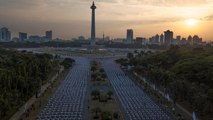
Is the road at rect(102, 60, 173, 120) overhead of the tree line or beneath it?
beneath

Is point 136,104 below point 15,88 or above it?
below

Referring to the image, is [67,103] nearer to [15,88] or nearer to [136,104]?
[15,88]

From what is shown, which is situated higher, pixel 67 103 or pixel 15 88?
pixel 15 88

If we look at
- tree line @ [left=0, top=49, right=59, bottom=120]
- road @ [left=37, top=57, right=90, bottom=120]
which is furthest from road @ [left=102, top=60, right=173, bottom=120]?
tree line @ [left=0, top=49, right=59, bottom=120]

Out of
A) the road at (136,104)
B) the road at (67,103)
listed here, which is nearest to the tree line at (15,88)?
the road at (67,103)

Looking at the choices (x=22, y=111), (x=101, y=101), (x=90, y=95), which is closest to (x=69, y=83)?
(x=90, y=95)

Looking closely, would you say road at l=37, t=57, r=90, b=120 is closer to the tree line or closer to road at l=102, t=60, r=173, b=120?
the tree line

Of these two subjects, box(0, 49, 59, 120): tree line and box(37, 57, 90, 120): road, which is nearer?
box(0, 49, 59, 120): tree line

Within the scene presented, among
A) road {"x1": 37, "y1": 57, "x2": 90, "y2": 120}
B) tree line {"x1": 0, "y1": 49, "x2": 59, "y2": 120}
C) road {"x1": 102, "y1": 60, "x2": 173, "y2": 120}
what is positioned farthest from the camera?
road {"x1": 102, "y1": 60, "x2": 173, "y2": 120}

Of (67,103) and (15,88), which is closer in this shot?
(15,88)

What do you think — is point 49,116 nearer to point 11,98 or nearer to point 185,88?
point 11,98

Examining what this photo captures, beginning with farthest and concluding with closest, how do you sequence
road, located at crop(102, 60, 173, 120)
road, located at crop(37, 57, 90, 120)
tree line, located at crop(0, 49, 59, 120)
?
road, located at crop(102, 60, 173, 120)
road, located at crop(37, 57, 90, 120)
tree line, located at crop(0, 49, 59, 120)

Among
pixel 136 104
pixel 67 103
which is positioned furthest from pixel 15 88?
pixel 136 104
